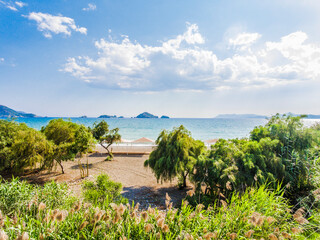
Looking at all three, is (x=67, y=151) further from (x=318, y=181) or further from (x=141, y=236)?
(x=318, y=181)

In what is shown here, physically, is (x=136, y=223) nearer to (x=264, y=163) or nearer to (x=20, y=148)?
(x=264, y=163)

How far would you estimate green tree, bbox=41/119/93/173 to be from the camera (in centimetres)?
1085

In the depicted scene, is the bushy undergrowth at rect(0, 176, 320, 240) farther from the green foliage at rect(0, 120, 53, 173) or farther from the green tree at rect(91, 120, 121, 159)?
the green tree at rect(91, 120, 121, 159)

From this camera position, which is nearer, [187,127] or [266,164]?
[266,164]

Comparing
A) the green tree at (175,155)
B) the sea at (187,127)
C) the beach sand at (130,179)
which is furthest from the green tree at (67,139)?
the sea at (187,127)

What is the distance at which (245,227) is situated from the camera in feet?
7.85

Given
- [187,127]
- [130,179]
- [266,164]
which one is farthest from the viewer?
[187,127]

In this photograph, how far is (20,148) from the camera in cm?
911

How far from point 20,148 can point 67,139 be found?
309 centimetres

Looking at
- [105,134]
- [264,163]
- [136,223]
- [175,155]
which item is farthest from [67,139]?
[264,163]

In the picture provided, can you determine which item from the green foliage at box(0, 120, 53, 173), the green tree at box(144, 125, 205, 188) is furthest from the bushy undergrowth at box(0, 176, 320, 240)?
the green foliage at box(0, 120, 53, 173)

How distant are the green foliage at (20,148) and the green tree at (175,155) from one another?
6.53m

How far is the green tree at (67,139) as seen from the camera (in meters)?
10.9

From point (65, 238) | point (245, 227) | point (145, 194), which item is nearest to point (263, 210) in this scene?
point (245, 227)
